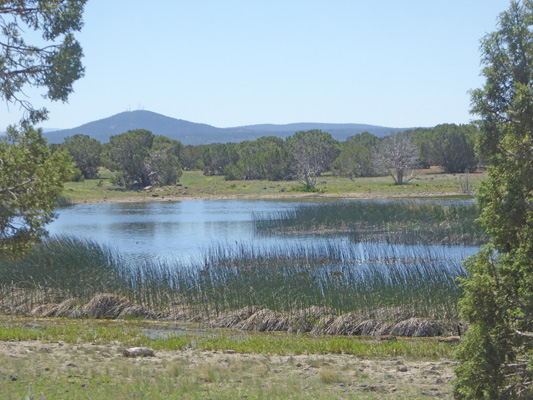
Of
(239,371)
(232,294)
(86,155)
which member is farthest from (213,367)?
(86,155)

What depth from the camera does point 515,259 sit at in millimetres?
7477

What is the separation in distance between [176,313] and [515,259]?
39.6ft

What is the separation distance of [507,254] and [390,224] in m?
27.7

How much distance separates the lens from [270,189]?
75.2m

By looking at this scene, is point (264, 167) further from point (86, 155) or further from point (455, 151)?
point (455, 151)

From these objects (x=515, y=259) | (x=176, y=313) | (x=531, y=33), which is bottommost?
(x=176, y=313)

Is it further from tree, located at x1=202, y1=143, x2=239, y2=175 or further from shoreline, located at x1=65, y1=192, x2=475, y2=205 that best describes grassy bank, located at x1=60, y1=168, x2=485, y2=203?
tree, located at x1=202, y1=143, x2=239, y2=175

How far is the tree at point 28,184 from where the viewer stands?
1330 centimetres

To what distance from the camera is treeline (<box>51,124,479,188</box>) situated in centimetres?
7562

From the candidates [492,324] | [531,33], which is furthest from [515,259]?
[531,33]

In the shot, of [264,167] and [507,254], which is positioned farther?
[264,167]

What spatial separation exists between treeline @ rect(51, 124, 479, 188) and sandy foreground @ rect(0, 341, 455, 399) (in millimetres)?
61183

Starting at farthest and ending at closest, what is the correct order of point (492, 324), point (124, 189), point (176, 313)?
point (124, 189) → point (176, 313) → point (492, 324)

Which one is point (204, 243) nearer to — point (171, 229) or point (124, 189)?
point (171, 229)
